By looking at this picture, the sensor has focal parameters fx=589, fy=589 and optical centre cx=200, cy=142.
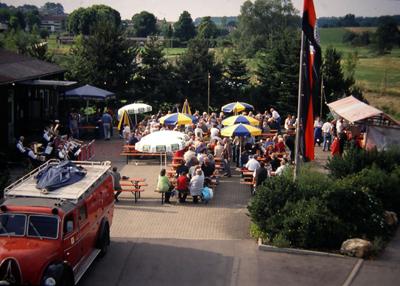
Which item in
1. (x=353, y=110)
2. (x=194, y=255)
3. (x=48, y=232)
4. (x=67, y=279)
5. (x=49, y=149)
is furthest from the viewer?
(x=353, y=110)

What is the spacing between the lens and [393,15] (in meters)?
67.1

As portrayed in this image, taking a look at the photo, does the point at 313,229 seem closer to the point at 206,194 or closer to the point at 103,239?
the point at 206,194

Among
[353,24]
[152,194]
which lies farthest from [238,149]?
[353,24]

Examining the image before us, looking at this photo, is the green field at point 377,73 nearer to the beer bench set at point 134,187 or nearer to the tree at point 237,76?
the tree at point 237,76

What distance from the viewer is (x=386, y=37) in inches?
2454

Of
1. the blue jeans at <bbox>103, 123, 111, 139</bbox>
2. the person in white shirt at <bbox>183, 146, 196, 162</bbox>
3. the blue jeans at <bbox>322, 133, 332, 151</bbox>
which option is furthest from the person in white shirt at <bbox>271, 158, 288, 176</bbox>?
the blue jeans at <bbox>103, 123, 111, 139</bbox>

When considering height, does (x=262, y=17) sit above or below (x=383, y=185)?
above

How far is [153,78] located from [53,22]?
12322cm

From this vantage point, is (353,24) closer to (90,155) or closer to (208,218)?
(90,155)

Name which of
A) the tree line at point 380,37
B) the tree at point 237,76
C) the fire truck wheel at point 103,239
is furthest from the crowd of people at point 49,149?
the tree line at point 380,37

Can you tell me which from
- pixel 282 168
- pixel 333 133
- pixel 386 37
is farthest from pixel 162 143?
pixel 386 37

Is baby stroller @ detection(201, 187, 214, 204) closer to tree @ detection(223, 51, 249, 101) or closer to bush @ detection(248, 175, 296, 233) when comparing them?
bush @ detection(248, 175, 296, 233)

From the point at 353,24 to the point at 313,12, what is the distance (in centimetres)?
5126

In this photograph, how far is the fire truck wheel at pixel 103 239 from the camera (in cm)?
1481
